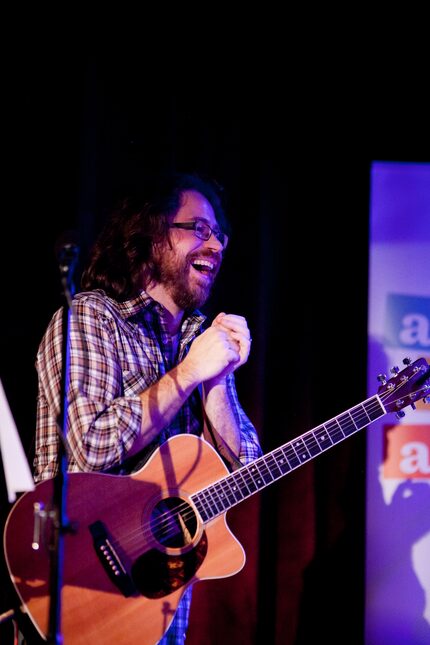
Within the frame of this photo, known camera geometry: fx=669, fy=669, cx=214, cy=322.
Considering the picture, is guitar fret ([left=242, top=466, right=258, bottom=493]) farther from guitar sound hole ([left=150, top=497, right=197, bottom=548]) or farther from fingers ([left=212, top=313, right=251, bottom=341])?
fingers ([left=212, top=313, right=251, bottom=341])

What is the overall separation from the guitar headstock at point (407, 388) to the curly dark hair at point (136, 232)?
1.03m

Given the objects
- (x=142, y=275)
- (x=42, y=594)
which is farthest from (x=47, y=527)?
(x=142, y=275)

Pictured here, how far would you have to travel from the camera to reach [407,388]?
2605mm

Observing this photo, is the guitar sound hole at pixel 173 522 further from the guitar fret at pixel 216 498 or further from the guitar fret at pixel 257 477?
the guitar fret at pixel 257 477

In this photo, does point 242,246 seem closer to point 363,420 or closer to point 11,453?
point 363,420

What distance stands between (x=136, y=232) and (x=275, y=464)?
1.18m

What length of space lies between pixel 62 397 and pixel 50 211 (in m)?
1.66

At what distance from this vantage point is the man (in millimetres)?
2229

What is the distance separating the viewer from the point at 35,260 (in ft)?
10.6

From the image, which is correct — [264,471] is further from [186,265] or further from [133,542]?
[186,265]

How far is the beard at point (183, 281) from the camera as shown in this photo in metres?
2.79

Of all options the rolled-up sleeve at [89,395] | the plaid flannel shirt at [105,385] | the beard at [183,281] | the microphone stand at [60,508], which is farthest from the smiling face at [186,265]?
the microphone stand at [60,508]

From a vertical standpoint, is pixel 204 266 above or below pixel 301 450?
above

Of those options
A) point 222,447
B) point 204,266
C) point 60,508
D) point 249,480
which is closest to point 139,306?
point 204,266
